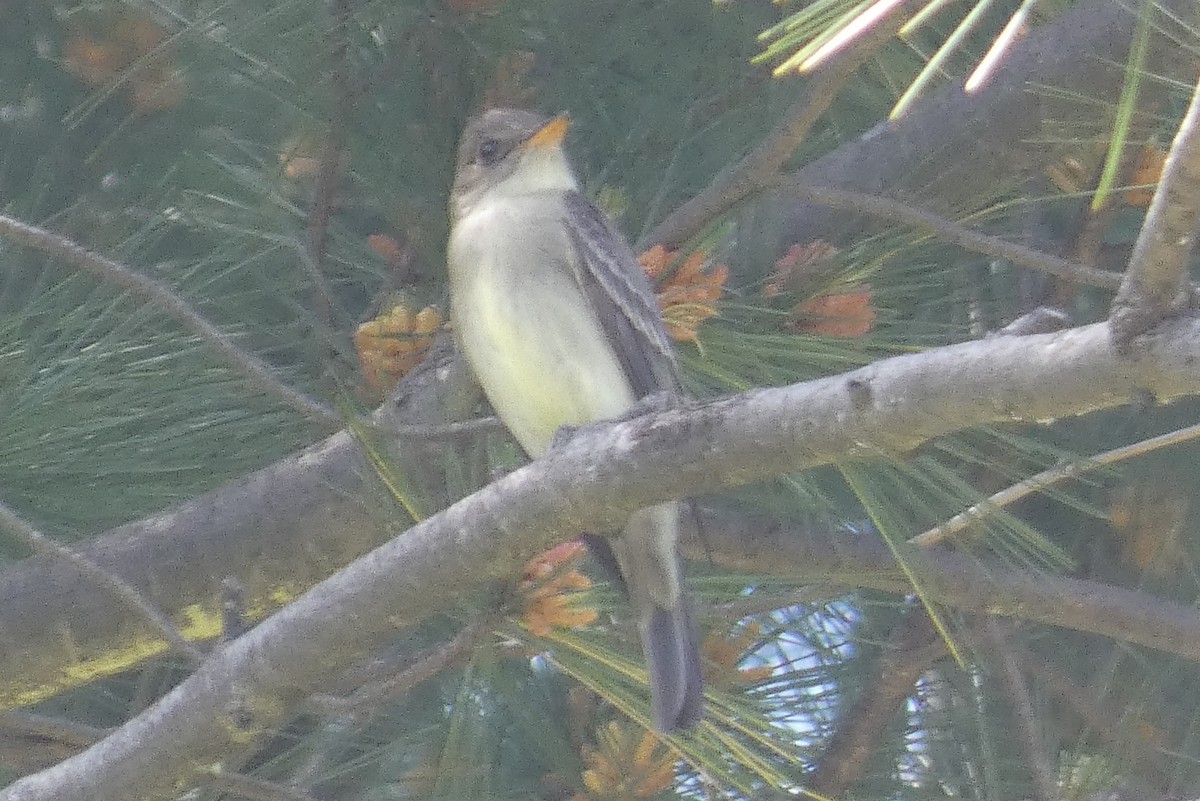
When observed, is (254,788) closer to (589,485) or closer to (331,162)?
(589,485)

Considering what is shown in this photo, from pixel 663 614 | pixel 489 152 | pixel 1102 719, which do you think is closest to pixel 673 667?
pixel 663 614

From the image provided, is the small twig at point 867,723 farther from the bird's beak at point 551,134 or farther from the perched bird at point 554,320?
the bird's beak at point 551,134

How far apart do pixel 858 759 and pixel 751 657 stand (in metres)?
0.26

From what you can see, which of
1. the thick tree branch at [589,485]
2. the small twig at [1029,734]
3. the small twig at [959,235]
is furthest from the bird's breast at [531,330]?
the thick tree branch at [589,485]

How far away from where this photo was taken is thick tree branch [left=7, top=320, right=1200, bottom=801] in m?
1.24

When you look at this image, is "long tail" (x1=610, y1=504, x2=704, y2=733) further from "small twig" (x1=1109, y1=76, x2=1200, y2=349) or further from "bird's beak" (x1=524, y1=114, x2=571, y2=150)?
"small twig" (x1=1109, y1=76, x2=1200, y2=349)

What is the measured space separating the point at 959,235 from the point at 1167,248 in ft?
3.10

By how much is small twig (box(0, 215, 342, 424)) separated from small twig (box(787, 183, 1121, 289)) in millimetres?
682

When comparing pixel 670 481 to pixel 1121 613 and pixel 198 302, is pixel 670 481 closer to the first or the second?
pixel 198 302

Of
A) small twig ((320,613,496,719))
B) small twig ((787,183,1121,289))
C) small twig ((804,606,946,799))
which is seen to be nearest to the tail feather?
small twig ((320,613,496,719))

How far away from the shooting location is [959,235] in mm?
2055

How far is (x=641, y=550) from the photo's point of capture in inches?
100

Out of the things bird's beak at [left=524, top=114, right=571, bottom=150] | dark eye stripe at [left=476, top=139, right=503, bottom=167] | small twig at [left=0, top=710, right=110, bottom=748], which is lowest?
small twig at [left=0, top=710, right=110, bottom=748]

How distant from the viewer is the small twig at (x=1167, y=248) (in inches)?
42.1
